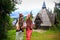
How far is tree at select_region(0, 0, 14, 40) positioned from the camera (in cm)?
300

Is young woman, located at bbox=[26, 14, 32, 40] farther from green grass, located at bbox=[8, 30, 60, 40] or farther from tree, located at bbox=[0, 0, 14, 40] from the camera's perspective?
tree, located at bbox=[0, 0, 14, 40]

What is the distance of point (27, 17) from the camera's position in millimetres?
3014

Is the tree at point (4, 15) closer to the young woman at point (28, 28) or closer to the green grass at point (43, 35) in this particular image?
the green grass at point (43, 35)

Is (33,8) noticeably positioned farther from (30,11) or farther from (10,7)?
(10,7)

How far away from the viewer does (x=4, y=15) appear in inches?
119

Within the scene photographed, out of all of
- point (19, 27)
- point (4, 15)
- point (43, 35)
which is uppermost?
point (4, 15)

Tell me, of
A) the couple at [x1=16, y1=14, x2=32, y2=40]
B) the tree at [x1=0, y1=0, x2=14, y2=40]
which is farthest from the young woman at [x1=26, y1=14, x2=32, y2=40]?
the tree at [x1=0, y1=0, x2=14, y2=40]

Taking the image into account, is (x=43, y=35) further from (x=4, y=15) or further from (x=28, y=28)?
(x=4, y=15)

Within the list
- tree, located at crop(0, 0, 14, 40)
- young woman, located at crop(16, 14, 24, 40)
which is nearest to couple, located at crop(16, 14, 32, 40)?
young woman, located at crop(16, 14, 24, 40)

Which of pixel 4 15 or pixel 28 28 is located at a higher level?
pixel 4 15

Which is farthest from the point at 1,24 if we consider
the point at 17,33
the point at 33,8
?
the point at 33,8

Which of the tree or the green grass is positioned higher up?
the tree

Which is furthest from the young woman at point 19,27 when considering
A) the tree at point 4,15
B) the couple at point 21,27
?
the tree at point 4,15

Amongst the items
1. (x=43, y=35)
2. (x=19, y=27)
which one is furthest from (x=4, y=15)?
(x=43, y=35)
